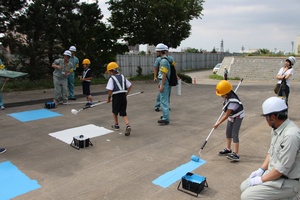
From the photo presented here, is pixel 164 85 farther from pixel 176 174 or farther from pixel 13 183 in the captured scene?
pixel 13 183

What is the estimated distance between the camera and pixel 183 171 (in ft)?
13.7

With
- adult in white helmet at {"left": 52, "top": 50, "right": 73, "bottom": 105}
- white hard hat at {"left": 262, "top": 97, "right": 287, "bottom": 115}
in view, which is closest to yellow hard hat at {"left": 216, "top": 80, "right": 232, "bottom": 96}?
white hard hat at {"left": 262, "top": 97, "right": 287, "bottom": 115}

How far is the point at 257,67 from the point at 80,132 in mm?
20160

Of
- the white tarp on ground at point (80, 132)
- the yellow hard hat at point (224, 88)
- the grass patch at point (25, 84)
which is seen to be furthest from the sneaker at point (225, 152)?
the grass patch at point (25, 84)

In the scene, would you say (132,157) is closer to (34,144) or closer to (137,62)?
(34,144)

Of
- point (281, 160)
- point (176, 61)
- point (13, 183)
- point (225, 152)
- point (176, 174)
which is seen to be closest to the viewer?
point (281, 160)

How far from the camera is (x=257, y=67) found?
74.3ft

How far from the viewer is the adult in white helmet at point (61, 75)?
9148mm

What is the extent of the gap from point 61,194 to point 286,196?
2733 millimetres

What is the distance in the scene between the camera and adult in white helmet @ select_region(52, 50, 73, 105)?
30.0ft

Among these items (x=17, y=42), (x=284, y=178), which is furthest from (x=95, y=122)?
(x=17, y=42)

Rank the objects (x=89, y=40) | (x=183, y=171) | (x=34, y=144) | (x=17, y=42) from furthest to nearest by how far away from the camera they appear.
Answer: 1. (x=89, y=40)
2. (x=17, y=42)
3. (x=34, y=144)
4. (x=183, y=171)

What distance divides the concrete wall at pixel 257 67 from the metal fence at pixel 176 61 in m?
7.69

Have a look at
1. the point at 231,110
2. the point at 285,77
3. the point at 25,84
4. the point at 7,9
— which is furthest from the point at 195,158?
the point at 7,9
